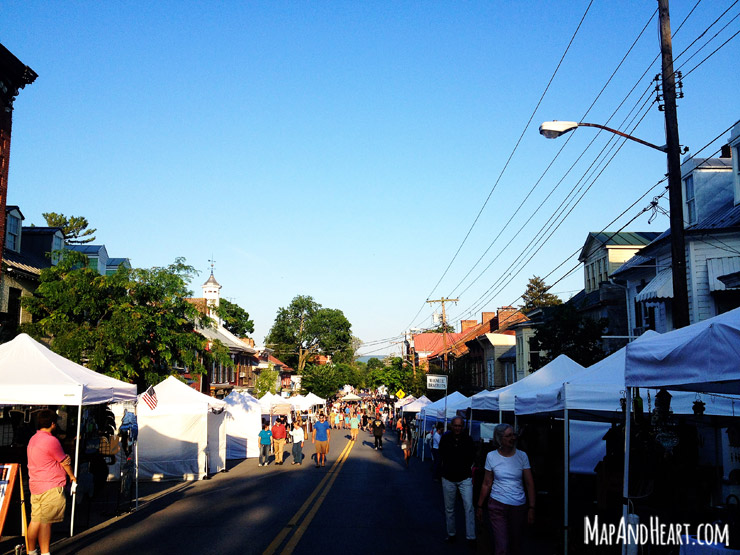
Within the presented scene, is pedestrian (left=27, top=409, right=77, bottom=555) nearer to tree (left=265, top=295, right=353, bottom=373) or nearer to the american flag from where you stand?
the american flag

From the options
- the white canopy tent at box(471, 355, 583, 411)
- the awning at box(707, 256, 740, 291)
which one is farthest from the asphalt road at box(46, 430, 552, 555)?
the awning at box(707, 256, 740, 291)

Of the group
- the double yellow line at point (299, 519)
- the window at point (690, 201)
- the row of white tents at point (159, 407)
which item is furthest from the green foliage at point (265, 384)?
the window at point (690, 201)

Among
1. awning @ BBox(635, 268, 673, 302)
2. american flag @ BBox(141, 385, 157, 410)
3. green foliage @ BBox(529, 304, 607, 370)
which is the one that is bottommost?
american flag @ BBox(141, 385, 157, 410)

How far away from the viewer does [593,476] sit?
13422mm

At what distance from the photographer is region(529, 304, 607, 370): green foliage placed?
23453mm

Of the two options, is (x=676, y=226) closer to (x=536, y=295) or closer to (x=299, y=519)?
(x=299, y=519)

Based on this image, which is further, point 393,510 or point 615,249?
point 615,249

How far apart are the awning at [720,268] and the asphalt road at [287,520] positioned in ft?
34.7

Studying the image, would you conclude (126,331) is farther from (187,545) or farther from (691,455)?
(691,455)

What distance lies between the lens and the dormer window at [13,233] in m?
25.2

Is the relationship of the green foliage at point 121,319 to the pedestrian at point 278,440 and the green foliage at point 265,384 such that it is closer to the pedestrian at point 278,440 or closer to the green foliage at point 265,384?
the pedestrian at point 278,440

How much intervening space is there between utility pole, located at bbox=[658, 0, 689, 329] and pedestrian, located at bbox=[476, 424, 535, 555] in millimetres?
5116

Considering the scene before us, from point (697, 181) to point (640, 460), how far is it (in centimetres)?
1848

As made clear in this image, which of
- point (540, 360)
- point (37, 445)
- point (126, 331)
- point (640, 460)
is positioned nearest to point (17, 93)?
point (126, 331)
